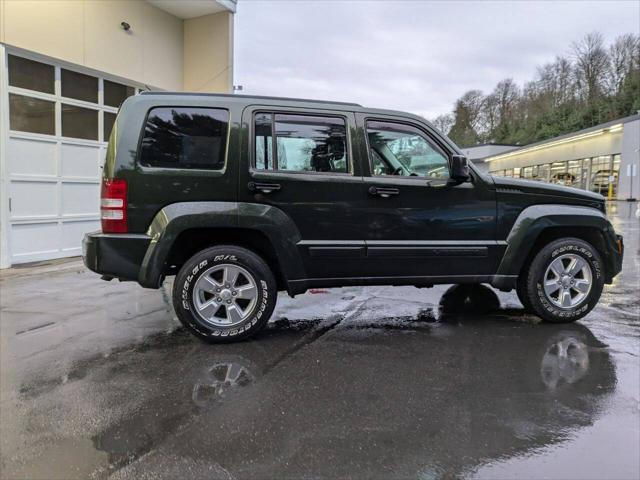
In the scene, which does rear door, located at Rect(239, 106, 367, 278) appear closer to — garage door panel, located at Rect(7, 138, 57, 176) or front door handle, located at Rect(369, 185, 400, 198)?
front door handle, located at Rect(369, 185, 400, 198)

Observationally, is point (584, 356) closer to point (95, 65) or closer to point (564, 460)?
point (564, 460)

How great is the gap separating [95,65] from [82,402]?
27.8 ft

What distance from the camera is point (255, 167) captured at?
423 centimetres

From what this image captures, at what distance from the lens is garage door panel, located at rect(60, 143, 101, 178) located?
9.42m

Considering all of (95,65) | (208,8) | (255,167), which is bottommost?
(255,167)

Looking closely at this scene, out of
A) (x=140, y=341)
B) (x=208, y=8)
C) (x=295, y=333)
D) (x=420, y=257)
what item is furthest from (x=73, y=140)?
(x=420, y=257)

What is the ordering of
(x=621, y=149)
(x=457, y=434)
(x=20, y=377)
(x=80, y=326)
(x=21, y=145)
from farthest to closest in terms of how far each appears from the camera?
(x=621, y=149) < (x=21, y=145) < (x=80, y=326) < (x=20, y=377) < (x=457, y=434)

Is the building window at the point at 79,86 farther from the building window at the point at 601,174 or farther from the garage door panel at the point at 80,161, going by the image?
the building window at the point at 601,174

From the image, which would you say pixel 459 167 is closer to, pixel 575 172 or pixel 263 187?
pixel 263 187

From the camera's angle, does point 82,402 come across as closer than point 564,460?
No

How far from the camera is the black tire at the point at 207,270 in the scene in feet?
13.6

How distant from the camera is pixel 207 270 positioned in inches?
166

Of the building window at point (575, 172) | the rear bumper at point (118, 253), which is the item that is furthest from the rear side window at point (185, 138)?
the building window at point (575, 172)

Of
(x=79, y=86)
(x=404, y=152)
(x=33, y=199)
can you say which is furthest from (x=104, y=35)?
(x=404, y=152)
